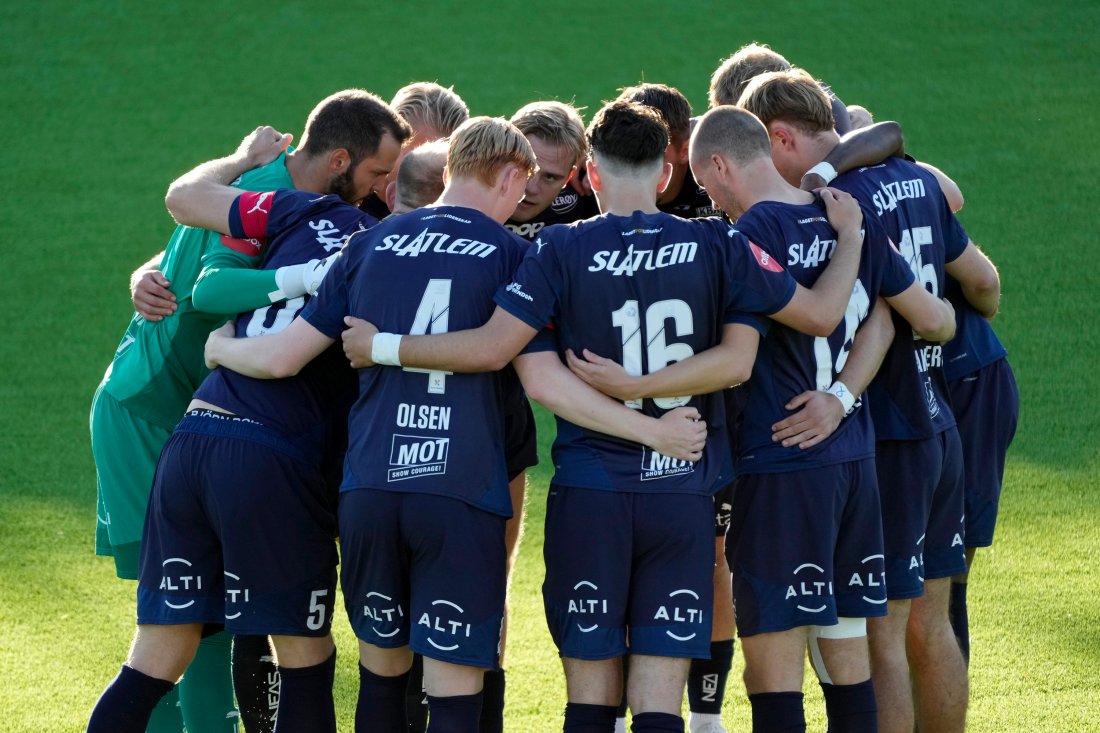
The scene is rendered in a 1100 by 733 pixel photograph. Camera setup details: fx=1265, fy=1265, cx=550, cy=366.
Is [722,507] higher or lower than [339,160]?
lower

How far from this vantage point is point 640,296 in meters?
3.08

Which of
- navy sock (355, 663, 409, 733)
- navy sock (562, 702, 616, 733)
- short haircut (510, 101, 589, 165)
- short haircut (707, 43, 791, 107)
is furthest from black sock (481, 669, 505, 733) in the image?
short haircut (707, 43, 791, 107)

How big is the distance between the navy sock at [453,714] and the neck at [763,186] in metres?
1.51

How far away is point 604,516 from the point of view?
309cm

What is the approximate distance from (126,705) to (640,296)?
1.70 metres

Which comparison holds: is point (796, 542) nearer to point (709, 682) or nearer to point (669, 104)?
point (709, 682)

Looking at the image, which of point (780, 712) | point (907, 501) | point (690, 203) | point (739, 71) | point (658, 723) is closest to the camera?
point (658, 723)

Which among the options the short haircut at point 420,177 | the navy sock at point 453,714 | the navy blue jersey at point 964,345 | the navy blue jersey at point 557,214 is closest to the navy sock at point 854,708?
the navy sock at point 453,714

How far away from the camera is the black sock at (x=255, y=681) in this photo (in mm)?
3742

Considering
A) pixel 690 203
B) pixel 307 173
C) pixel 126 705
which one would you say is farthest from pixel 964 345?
pixel 126 705

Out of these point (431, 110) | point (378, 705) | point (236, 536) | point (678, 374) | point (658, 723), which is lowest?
point (378, 705)

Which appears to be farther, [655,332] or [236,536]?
[236,536]

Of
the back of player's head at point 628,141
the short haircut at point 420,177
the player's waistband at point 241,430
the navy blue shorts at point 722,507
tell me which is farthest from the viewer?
the navy blue shorts at point 722,507

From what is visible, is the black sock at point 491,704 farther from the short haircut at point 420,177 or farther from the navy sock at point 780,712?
the short haircut at point 420,177
